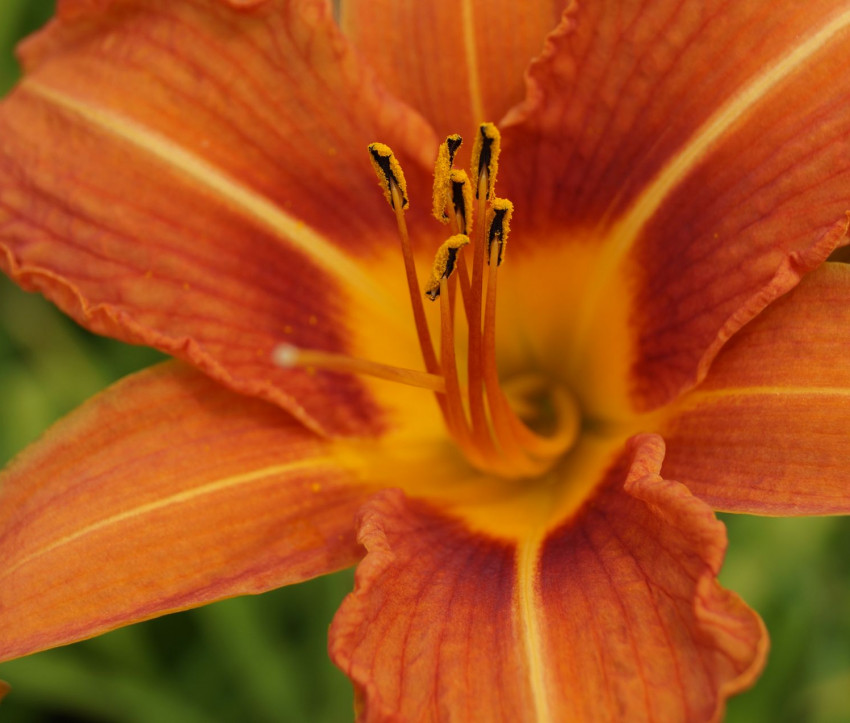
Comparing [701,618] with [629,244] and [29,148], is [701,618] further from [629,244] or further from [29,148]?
[29,148]

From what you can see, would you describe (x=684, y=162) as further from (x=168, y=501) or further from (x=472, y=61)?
(x=168, y=501)

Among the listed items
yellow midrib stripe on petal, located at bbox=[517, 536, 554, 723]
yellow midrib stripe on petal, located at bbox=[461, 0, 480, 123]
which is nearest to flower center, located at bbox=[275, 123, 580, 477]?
yellow midrib stripe on petal, located at bbox=[517, 536, 554, 723]

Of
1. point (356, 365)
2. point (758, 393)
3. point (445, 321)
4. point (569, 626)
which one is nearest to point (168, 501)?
point (356, 365)

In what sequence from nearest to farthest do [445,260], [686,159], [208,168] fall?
[445,260] → [686,159] → [208,168]

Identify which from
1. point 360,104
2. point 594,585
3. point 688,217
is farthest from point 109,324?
point 688,217

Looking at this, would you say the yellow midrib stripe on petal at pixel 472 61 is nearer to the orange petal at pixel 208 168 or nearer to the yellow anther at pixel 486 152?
the orange petal at pixel 208 168

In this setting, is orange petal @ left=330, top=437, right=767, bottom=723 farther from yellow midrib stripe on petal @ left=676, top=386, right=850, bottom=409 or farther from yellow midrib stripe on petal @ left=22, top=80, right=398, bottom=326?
yellow midrib stripe on petal @ left=22, top=80, right=398, bottom=326
